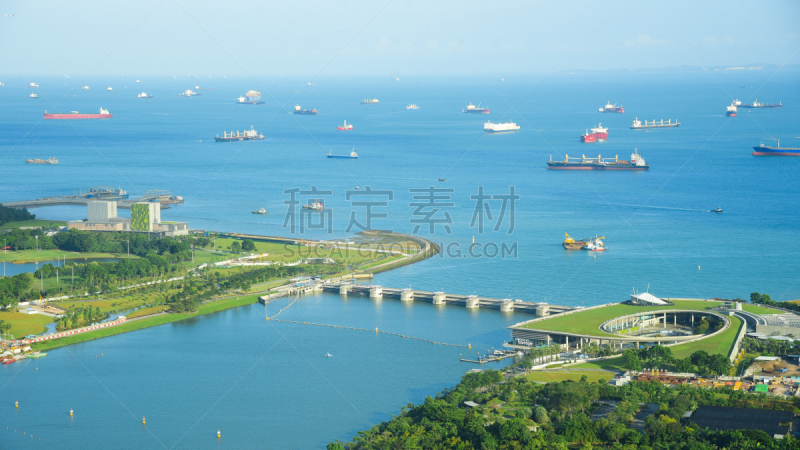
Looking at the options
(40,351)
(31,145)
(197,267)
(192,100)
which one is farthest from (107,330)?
(192,100)

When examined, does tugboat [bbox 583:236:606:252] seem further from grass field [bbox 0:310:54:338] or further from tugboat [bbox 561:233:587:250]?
grass field [bbox 0:310:54:338]

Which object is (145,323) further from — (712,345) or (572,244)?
(572,244)

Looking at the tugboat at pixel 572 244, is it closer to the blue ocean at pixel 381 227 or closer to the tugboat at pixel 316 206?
the blue ocean at pixel 381 227

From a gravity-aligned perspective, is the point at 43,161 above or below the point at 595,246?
above

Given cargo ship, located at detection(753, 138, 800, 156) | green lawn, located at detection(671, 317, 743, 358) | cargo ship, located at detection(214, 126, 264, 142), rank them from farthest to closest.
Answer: cargo ship, located at detection(214, 126, 264, 142)
cargo ship, located at detection(753, 138, 800, 156)
green lawn, located at detection(671, 317, 743, 358)

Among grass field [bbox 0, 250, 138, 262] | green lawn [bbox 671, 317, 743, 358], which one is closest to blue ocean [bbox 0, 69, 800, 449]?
green lawn [bbox 671, 317, 743, 358]

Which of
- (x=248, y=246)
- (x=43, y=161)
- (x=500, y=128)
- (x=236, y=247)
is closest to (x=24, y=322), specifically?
(x=236, y=247)

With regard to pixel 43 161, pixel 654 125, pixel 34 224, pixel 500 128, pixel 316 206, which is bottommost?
pixel 34 224
